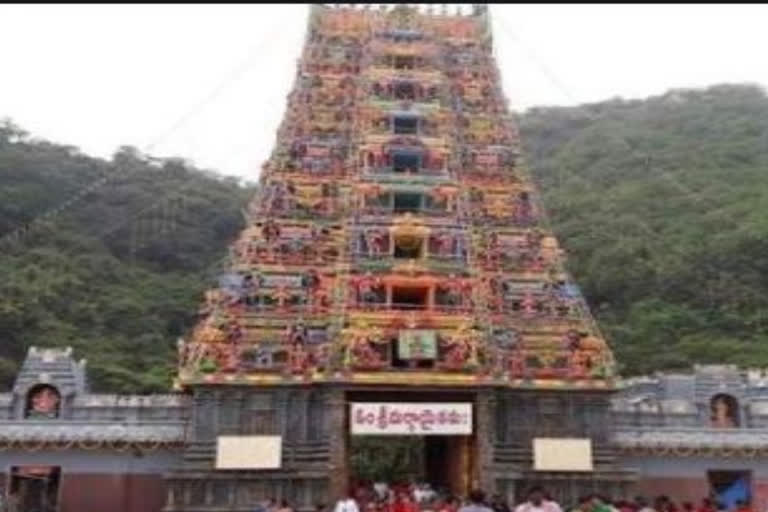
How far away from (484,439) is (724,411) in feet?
27.0

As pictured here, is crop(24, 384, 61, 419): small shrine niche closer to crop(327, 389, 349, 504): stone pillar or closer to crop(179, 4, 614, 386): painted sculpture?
crop(179, 4, 614, 386): painted sculpture

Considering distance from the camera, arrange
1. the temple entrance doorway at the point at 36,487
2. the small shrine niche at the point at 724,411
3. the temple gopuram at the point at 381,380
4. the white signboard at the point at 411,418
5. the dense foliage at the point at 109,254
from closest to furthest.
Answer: the white signboard at the point at 411,418, the temple gopuram at the point at 381,380, the temple entrance doorway at the point at 36,487, the small shrine niche at the point at 724,411, the dense foliage at the point at 109,254

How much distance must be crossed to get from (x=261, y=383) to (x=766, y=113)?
64235mm

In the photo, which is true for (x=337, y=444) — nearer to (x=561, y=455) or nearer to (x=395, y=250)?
(x=561, y=455)

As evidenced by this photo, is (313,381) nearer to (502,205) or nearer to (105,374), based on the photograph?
(502,205)

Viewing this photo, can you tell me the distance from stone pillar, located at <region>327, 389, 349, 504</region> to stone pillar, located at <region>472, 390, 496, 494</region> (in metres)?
3.43

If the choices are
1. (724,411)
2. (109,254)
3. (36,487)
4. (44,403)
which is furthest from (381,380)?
(109,254)

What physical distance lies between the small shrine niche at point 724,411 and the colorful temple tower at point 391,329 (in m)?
4.18

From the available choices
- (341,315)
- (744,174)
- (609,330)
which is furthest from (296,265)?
(744,174)

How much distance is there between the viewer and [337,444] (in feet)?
86.2

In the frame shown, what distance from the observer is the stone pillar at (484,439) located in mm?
26281

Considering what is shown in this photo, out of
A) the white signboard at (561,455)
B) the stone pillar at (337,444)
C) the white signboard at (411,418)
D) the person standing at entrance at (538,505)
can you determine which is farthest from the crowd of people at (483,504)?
the white signboard at (411,418)

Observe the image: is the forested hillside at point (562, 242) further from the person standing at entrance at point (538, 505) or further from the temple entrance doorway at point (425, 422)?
the person standing at entrance at point (538, 505)

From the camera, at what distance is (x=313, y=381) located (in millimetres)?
26438
